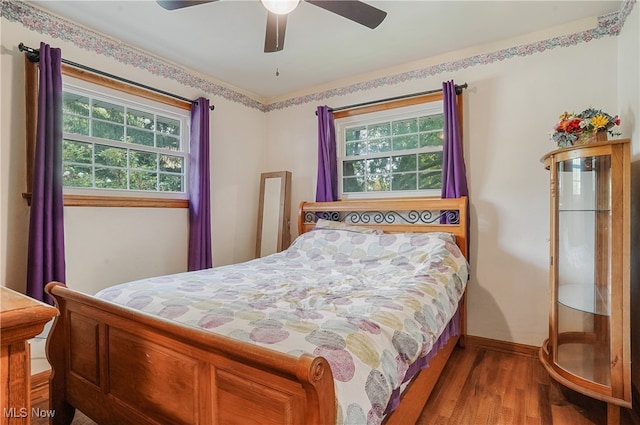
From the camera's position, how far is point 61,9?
7.87 ft

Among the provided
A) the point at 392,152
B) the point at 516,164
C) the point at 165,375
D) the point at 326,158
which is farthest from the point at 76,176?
the point at 516,164

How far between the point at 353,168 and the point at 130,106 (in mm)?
2225

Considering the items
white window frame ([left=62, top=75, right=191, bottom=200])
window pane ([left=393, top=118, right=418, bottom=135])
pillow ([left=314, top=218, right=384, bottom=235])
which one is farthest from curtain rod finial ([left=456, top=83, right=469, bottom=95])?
white window frame ([left=62, top=75, right=191, bottom=200])

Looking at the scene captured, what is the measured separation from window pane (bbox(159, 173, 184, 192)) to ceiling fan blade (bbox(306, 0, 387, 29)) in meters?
2.22

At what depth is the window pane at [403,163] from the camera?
331 centimetres

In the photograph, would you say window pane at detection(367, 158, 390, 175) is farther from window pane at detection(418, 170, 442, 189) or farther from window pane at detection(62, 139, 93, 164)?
window pane at detection(62, 139, 93, 164)

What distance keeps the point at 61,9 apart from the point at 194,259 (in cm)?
218

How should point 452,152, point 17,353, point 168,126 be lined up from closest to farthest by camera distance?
point 17,353 → point 452,152 → point 168,126

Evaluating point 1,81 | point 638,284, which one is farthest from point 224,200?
point 638,284

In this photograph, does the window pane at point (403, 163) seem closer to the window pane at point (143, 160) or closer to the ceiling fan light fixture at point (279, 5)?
the ceiling fan light fixture at point (279, 5)

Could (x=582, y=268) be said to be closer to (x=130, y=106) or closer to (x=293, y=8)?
(x=293, y=8)

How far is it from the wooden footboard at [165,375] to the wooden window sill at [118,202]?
0.96 metres

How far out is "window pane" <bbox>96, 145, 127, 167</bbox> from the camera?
9.20 ft

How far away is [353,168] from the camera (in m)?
3.69
